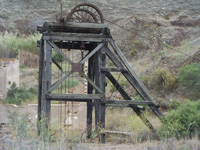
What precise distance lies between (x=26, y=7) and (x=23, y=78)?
926 inches

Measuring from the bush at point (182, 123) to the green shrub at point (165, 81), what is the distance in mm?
7499

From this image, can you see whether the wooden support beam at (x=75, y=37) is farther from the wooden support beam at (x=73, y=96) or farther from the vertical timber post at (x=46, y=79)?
the wooden support beam at (x=73, y=96)

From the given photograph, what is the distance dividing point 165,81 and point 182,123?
7.98 m

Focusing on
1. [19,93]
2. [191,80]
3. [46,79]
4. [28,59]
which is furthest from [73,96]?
[28,59]

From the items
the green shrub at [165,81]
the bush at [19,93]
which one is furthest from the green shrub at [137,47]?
the green shrub at [165,81]

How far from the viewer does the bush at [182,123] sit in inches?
358

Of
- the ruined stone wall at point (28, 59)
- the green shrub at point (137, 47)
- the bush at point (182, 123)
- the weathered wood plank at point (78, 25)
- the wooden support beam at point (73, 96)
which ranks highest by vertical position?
the green shrub at point (137, 47)

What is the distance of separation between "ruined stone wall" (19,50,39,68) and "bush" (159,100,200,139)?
72.4 feet

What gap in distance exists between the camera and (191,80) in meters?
15.8

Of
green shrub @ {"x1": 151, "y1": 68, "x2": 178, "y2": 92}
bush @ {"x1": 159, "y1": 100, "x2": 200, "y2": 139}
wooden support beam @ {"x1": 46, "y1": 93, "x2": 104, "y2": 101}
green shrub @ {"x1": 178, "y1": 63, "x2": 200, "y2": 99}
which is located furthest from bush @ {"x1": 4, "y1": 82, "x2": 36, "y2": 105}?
bush @ {"x1": 159, "y1": 100, "x2": 200, "y2": 139}

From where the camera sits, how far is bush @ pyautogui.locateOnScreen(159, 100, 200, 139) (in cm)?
910

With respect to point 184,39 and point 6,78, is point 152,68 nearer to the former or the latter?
point 6,78

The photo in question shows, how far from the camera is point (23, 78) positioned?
90.9 ft

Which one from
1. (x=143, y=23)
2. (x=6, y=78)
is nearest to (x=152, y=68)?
(x=6, y=78)
